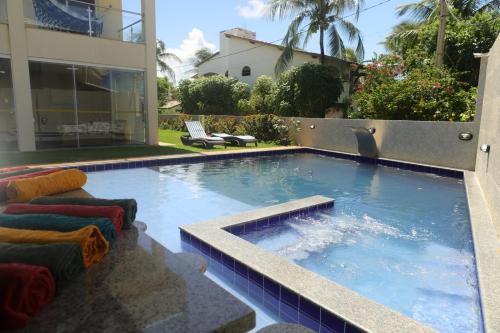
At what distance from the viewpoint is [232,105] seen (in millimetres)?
24703

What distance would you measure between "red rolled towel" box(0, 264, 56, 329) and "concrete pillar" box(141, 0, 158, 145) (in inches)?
480

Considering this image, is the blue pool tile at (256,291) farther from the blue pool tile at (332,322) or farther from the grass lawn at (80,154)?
the grass lawn at (80,154)

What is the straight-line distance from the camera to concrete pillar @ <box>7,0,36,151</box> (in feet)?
33.2

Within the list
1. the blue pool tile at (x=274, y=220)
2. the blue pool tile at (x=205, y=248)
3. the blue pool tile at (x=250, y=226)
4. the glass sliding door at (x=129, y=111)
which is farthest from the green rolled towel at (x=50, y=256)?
the glass sliding door at (x=129, y=111)

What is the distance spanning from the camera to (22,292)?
1263 mm

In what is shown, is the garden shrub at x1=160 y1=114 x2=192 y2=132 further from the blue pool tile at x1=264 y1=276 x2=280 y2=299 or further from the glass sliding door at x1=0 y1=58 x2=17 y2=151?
the blue pool tile at x1=264 y1=276 x2=280 y2=299

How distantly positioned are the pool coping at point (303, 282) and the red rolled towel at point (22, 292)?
2.01m

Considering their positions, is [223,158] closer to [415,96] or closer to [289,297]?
[415,96]

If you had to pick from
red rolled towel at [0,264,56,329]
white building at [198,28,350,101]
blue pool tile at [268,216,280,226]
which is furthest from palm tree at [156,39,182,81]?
red rolled towel at [0,264,56,329]

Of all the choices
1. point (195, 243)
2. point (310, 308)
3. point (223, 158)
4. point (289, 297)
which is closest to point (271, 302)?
point (289, 297)

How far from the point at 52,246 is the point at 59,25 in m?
11.7

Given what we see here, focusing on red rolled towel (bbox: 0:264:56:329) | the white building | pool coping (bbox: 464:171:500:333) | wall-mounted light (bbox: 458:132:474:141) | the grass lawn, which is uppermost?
the white building

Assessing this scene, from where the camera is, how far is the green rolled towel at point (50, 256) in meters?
1.45

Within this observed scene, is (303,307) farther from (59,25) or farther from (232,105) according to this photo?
(232,105)
